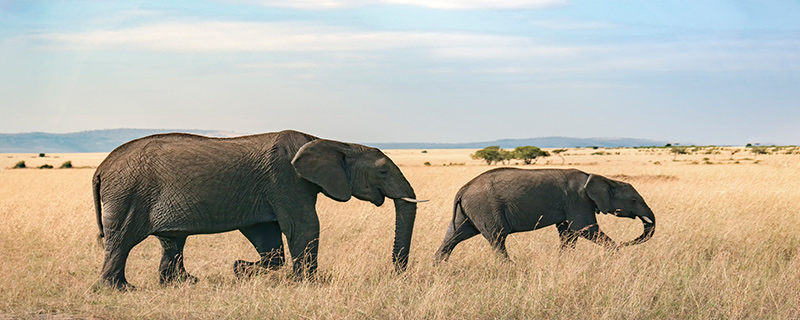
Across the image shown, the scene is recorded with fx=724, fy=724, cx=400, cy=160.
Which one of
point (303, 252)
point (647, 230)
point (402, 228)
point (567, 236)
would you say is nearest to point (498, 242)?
point (567, 236)

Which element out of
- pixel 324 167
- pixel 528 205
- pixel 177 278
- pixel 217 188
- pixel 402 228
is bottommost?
pixel 177 278

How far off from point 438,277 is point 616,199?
13.2 ft

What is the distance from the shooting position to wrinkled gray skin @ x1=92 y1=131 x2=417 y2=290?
29.4 ft

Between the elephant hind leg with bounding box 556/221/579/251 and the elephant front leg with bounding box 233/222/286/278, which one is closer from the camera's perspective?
the elephant front leg with bounding box 233/222/286/278

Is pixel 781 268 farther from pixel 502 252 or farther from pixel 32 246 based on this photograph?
pixel 32 246

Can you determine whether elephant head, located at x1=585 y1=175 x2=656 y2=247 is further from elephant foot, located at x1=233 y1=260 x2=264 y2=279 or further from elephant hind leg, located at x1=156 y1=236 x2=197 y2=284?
elephant hind leg, located at x1=156 y1=236 x2=197 y2=284

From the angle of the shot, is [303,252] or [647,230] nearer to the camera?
[303,252]

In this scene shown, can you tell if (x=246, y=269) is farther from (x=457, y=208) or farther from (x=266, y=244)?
(x=457, y=208)

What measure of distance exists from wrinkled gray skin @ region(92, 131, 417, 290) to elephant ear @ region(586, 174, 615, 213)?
138 inches

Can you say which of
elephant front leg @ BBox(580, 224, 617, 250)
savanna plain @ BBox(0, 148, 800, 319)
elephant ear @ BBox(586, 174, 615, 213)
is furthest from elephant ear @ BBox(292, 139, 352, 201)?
elephant ear @ BBox(586, 174, 615, 213)

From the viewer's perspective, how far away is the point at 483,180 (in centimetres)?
1114

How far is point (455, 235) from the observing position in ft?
36.1

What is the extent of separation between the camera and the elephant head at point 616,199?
36.6 ft

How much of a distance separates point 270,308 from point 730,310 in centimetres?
497
